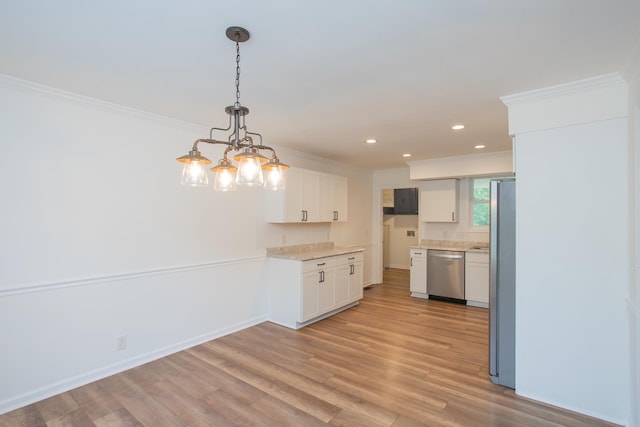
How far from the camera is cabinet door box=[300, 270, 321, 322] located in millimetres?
4215

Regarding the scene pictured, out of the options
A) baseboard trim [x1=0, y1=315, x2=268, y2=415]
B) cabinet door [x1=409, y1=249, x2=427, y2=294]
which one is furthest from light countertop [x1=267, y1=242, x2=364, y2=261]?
cabinet door [x1=409, y1=249, x2=427, y2=294]

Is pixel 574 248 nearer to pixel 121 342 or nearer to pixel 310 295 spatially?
pixel 310 295

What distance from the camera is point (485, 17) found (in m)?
1.69

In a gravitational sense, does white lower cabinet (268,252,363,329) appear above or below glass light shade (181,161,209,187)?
below

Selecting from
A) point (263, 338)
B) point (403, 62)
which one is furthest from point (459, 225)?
point (403, 62)

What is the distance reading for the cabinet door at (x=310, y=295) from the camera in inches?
166

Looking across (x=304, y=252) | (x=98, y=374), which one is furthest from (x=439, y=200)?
(x=98, y=374)

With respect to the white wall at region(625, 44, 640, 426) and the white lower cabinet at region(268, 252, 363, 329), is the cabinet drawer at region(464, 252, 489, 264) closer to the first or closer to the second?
the white lower cabinet at region(268, 252, 363, 329)

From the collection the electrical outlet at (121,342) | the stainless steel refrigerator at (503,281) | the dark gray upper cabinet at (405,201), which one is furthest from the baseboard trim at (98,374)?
the dark gray upper cabinet at (405,201)

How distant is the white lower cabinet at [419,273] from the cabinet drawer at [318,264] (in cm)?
191

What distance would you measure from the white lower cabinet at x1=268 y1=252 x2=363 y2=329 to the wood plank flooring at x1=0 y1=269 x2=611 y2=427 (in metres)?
0.31

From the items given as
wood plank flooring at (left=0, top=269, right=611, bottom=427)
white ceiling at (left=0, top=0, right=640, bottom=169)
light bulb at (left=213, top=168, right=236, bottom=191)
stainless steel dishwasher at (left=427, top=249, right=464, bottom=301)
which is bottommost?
wood plank flooring at (left=0, top=269, right=611, bottom=427)

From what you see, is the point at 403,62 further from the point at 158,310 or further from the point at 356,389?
the point at 158,310

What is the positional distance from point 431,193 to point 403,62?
424cm
